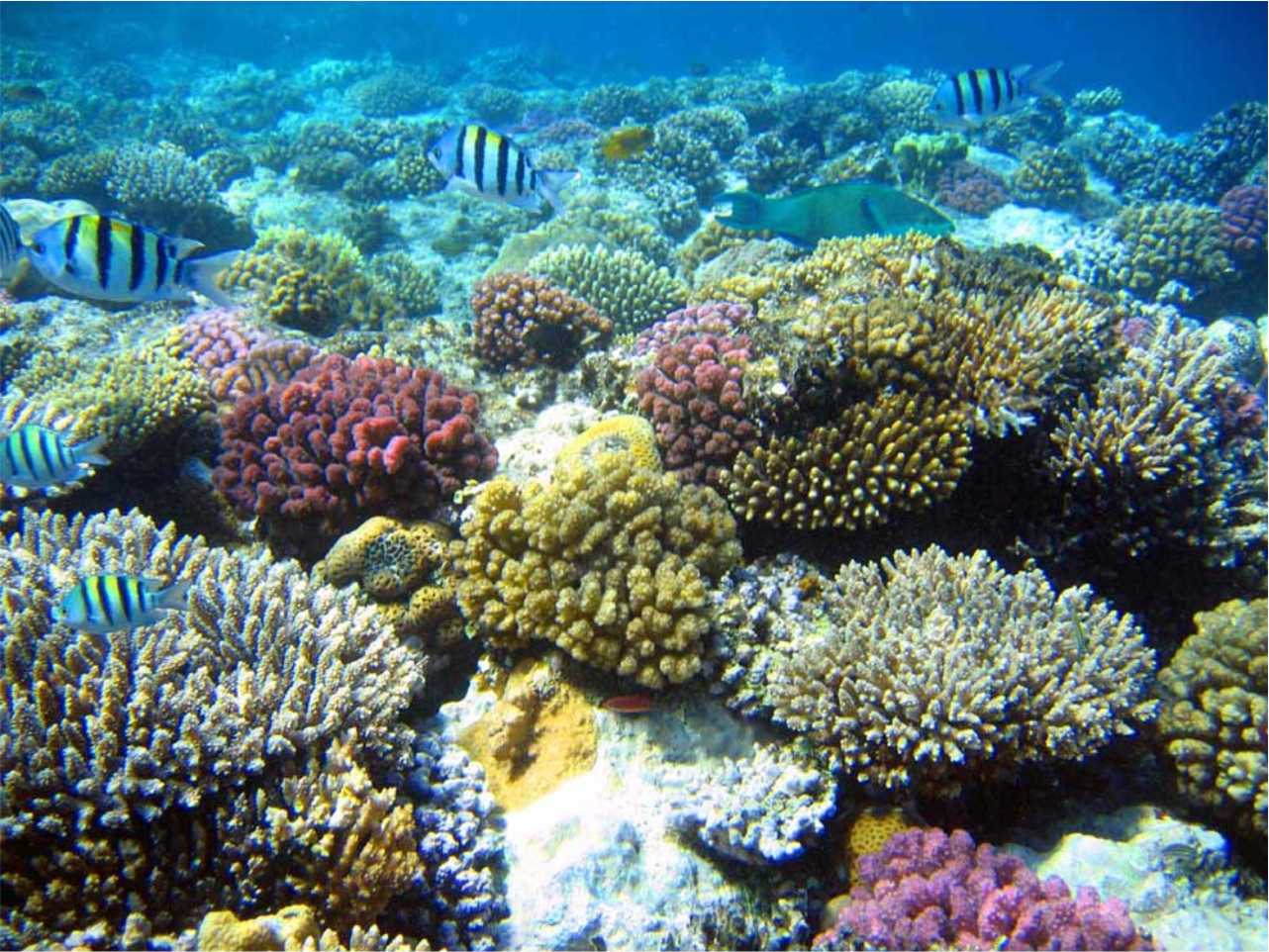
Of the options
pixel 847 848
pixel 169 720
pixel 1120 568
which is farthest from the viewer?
pixel 1120 568

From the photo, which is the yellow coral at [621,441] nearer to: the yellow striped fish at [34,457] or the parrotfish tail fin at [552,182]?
the parrotfish tail fin at [552,182]

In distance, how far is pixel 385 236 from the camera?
1171 cm

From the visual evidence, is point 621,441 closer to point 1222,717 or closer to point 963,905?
point 963,905

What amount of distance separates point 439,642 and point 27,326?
6292 millimetres

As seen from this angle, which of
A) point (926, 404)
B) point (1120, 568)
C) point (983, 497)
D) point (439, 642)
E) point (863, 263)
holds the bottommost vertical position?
point (439, 642)

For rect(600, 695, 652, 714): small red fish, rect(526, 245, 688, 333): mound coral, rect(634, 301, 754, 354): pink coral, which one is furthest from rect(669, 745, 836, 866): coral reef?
rect(526, 245, 688, 333): mound coral

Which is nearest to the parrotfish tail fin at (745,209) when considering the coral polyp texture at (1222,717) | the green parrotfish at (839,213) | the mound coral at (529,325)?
the green parrotfish at (839,213)

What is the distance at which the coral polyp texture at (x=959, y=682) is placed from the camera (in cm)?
319

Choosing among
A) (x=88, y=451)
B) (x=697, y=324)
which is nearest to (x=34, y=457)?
(x=88, y=451)

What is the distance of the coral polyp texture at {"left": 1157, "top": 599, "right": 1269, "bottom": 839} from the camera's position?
3254 millimetres

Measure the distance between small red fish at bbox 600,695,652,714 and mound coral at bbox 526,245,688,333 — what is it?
470 cm

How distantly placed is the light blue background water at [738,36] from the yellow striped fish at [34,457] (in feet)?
91.4

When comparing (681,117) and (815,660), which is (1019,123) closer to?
(681,117)

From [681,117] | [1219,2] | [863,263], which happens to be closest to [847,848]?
[863,263]
